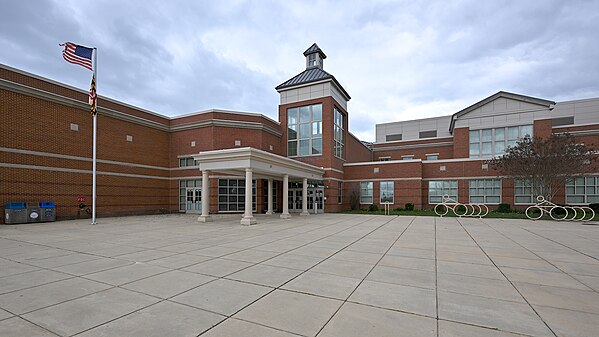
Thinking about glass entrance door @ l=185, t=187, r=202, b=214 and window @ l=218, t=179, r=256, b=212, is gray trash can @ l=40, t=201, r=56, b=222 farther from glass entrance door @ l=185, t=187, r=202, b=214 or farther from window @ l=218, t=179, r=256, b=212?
window @ l=218, t=179, r=256, b=212

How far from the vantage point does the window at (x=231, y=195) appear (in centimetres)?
2486

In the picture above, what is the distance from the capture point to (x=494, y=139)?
30.6 metres

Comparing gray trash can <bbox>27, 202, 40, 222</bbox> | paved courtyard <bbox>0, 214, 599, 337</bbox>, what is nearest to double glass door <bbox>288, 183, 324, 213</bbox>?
paved courtyard <bbox>0, 214, 599, 337</bbox>

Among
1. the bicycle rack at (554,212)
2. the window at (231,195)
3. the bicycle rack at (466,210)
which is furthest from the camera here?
the window at (231,195)

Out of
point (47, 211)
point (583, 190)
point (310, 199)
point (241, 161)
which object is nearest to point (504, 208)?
point (583, 190)

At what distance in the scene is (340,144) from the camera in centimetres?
2869

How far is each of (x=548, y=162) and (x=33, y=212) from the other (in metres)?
33.2

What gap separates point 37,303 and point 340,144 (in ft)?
85.5

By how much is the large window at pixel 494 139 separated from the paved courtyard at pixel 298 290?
83.1 ft

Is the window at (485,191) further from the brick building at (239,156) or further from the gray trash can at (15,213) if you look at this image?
the gray trash can at (15,213)

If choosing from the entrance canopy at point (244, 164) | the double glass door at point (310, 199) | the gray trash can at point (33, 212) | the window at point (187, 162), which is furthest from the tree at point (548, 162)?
the gray trash can at point (33, 212)

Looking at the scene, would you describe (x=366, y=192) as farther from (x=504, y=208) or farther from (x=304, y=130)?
(x=504, y=208)

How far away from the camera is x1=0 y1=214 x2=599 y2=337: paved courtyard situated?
351 cm

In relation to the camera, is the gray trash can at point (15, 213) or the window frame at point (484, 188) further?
the window frame at point (484, 188)
